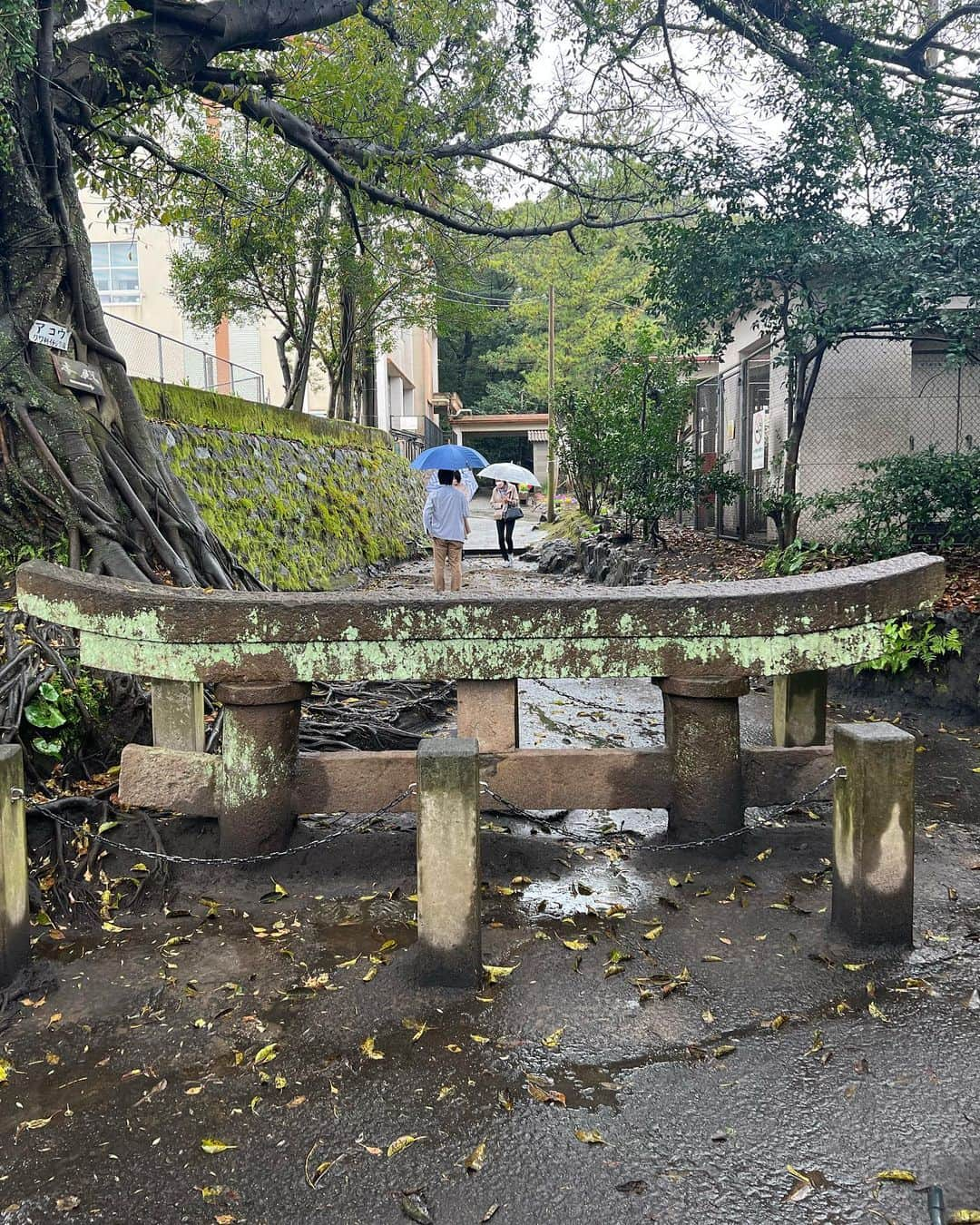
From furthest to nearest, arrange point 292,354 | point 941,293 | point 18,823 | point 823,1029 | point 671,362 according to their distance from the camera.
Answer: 1. point 292,354
2. point 671,362
3. point 941,293
4. point 18,823
5. point 823,1029

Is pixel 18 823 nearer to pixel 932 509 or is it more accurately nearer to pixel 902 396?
pixel 932 509

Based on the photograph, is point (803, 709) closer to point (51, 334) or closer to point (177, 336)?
A: point (51, 334)

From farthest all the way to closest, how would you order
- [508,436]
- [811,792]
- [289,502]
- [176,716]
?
[508,436] → [289,502] → [176,716] → [811,792]

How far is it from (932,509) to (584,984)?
7811 millimetres

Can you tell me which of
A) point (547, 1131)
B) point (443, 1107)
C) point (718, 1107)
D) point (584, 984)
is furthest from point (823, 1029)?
point (443, 1107)

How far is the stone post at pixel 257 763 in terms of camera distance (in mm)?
4488

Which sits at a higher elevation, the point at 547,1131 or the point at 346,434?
the point at 346,434

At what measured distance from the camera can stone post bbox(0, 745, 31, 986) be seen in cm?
363

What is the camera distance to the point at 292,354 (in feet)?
101

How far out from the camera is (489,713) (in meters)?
4.59

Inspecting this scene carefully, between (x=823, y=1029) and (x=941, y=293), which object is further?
(x=941, y=293)

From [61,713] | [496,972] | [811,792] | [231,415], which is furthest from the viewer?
[231,415]

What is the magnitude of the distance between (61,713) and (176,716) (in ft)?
3.76

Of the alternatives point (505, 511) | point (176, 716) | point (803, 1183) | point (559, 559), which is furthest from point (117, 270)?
point (803, 1183)
